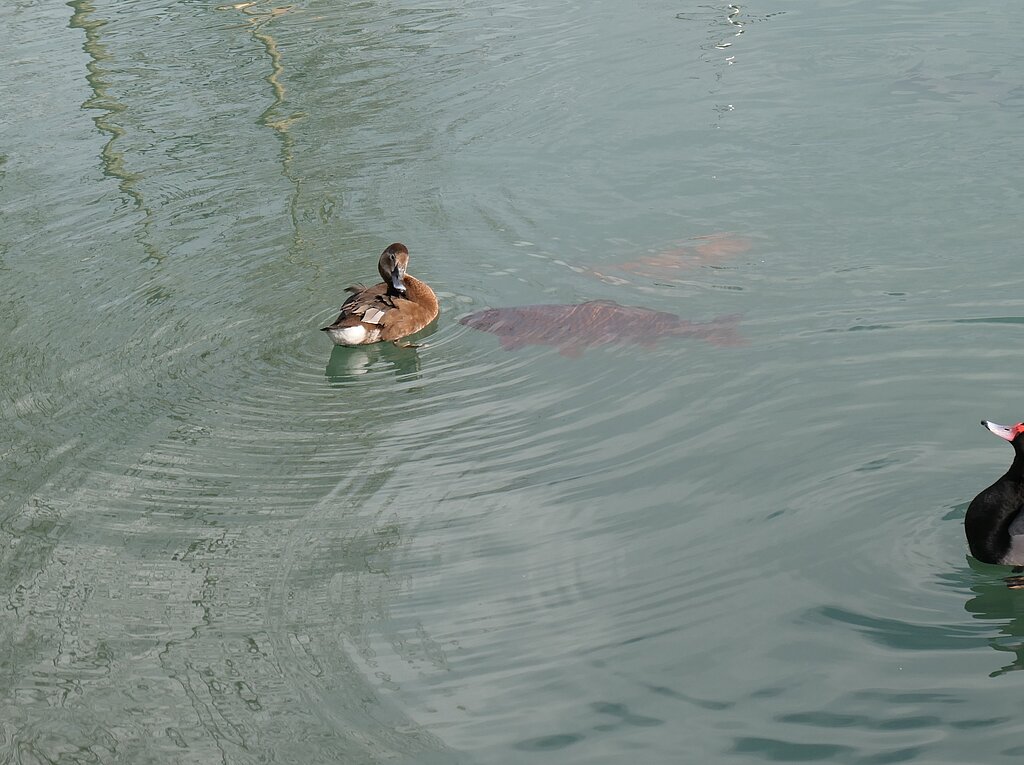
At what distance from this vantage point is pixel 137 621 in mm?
5348

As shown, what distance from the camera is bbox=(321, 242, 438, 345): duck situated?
765cm

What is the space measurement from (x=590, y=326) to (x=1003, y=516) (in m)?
3.12

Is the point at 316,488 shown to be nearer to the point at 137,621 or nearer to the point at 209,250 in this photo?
the point at 137,621

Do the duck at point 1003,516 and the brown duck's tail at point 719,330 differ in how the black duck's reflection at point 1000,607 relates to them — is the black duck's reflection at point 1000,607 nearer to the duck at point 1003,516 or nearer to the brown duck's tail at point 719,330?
the duck at point 1003,516

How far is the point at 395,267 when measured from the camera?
800cm

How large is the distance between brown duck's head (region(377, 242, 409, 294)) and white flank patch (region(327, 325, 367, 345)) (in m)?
0.37

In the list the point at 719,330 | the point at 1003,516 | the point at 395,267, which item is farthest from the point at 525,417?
the point at 1003,516

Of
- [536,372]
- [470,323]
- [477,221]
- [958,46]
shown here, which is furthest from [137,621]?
[958,46]

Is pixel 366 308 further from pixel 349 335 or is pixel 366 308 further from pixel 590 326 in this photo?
pixel 590 326

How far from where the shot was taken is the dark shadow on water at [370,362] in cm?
749

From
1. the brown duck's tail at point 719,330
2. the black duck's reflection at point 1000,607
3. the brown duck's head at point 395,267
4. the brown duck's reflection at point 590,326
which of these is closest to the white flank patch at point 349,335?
the brown duck's head at point 395,267

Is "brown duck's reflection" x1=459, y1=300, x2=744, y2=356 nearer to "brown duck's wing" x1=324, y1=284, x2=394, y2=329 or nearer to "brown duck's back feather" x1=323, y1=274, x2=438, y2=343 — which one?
"brown duck's back feather" x1=323, y1=274, x2=438, y2=343

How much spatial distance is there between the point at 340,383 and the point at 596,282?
6.19 ft

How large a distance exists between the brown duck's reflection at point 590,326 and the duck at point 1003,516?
2304 millimetres
